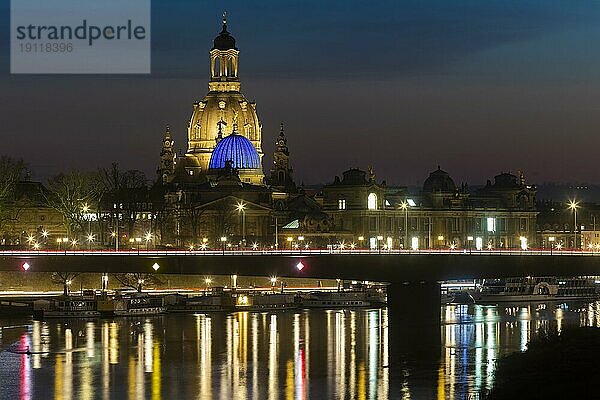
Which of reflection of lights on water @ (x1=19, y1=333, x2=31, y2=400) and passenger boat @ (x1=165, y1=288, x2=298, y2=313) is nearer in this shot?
reflection of lights on water @ (x1=19, y1=333, x2=31, y2=400)

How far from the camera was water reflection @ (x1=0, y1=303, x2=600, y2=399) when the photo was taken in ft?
329

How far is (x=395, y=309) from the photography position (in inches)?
5133

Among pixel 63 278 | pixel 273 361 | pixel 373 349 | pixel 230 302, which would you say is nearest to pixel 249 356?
pixel 273 361

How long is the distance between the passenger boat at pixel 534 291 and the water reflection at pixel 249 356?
26.5m

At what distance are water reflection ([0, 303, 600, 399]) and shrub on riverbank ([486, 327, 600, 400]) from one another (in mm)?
2405

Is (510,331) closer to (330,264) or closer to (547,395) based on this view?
(330,264)

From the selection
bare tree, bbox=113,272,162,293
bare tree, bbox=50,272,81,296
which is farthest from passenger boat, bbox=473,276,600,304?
bare tree, bbox=50,272,81,296

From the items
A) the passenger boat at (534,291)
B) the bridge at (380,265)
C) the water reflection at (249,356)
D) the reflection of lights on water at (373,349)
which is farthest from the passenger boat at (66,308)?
the passenger boat at (534,291)

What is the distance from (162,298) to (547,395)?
261ft

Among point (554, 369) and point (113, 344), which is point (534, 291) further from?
point (554, 369)

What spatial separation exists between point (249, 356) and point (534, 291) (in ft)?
254

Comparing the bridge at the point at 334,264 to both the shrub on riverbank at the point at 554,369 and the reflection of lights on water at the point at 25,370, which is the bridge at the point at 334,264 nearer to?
the reflection of lights on water at the point at 25,370

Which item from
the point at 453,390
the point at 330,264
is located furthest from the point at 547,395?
the point at 330,264

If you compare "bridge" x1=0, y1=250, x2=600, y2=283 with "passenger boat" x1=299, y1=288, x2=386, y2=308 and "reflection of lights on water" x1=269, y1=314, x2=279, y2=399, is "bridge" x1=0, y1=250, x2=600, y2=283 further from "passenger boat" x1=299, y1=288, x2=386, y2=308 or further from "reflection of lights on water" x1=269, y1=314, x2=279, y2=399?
"passenger boat" x1=299, y1=288, x2=386, y2=308
